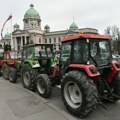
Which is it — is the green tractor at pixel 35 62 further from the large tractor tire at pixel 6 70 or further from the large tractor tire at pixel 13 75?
the large tractor tire at pixel 6 70

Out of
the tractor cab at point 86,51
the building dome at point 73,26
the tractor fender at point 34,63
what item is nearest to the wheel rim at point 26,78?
the tractor fender at point 34,63

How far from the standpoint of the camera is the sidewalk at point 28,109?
16.2 feet

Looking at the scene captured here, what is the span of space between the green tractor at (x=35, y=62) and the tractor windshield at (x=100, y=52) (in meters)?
3.12

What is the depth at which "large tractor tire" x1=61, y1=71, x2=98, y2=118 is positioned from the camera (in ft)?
15.2

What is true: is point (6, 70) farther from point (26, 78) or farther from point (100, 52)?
point (100, 52)

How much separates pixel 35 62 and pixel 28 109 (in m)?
2.82

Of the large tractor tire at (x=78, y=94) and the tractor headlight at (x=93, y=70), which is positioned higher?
the tractor headlight at (x=93, y=70)

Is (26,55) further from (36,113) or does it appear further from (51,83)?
(36,113)

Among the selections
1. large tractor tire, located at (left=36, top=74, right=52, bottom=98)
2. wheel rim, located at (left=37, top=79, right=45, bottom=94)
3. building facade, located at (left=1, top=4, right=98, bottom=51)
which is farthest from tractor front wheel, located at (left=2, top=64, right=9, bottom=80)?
building facade, located at (left=1, top=4, right=98, bottom=51)

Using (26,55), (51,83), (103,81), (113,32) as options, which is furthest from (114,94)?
(113,32)

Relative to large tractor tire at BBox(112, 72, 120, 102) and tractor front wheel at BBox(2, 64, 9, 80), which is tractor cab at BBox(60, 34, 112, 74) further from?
tractor front wheel at BBox(2, 64, 9, 80)

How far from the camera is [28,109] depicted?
5.55m

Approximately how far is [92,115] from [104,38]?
228 centimetres

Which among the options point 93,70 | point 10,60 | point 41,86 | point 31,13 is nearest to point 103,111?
point 93,70
